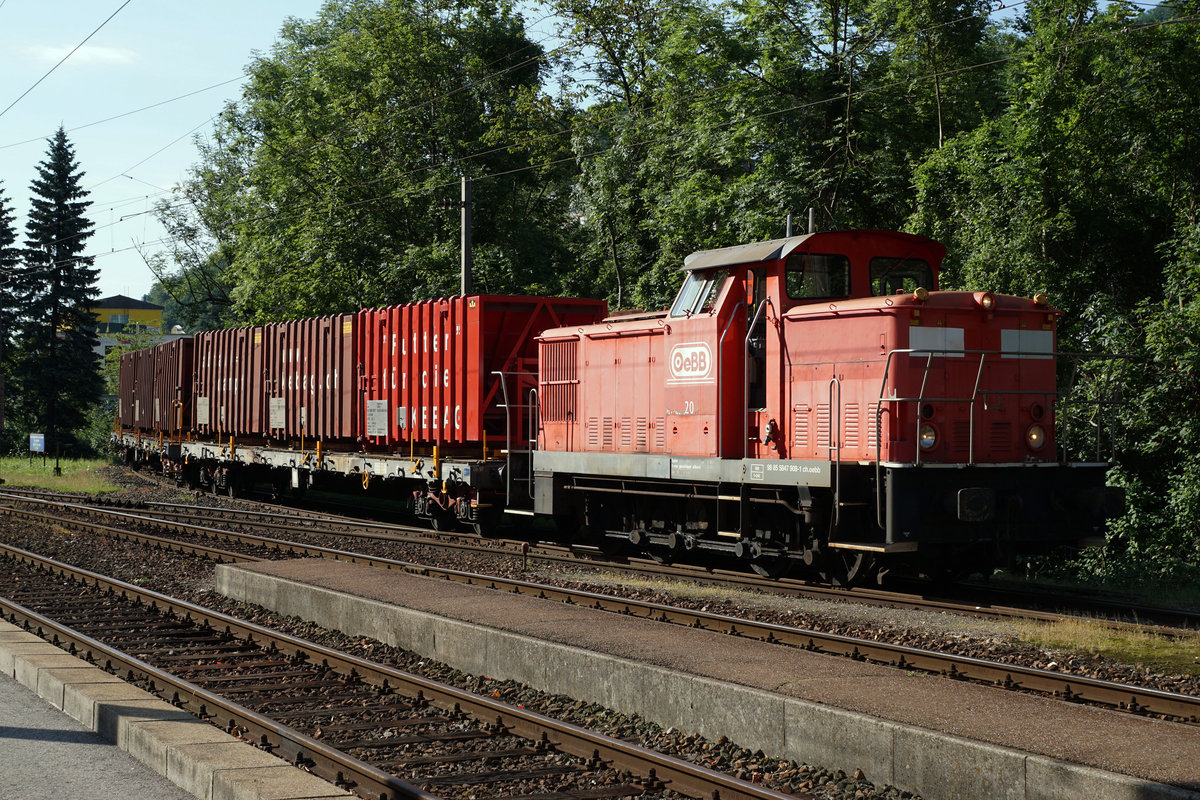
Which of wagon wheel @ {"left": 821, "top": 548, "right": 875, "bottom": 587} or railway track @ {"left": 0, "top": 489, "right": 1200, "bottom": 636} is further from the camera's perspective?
wagon wheel @ {"left": 821, "top": 548, "right": 875, "bottom": 587}

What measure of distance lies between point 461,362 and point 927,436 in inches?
362

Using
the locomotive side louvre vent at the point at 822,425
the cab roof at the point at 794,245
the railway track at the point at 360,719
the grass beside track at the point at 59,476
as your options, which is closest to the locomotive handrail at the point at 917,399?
the locomotive side louvre vent at the point at 822,425

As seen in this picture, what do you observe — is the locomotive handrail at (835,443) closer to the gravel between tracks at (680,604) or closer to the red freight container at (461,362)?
the gravel between tracks at (680,604)

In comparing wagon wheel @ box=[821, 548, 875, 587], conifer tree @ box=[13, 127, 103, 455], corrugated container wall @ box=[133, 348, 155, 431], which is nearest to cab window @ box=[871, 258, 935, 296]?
wagon wheel @ box=[821, 548, 875, 587]

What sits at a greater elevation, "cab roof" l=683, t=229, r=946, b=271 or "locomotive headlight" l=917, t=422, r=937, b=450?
"cab roof" l=683, t=229, r=946, b=271

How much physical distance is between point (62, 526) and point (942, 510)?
16.3 meters

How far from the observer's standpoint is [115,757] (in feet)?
21.3

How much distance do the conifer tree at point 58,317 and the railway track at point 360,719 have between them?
46.2 m

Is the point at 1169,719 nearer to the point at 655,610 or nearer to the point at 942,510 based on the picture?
the point at 942,510

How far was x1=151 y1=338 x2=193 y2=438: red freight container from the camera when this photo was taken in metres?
30.5

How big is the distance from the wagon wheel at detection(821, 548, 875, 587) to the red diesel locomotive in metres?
0.03

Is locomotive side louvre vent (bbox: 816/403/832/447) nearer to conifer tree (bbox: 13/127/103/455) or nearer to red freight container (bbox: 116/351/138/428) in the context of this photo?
red freight container (bbox: 116/351/138/428)

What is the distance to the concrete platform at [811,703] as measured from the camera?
5262mm

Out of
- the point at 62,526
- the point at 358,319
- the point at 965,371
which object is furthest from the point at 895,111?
→ the point at 62,526
